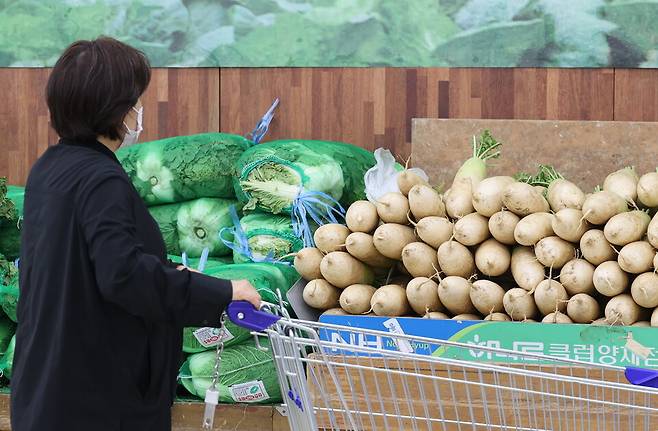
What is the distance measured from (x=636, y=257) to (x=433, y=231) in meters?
0.70

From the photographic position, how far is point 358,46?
502cm

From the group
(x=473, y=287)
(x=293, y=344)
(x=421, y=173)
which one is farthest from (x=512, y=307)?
(x=293, y=344)

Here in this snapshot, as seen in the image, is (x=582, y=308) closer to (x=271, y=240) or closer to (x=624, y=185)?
(x=624, y=185)

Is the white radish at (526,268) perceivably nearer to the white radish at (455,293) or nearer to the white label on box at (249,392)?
the white radish at (455,293)

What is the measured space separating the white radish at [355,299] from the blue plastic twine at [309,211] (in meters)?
0.52

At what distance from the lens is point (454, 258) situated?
374 cm

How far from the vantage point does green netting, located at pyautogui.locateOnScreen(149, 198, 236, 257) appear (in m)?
4.59

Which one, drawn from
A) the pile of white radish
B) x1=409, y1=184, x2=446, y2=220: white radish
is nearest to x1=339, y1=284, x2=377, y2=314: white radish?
the pile of white radish

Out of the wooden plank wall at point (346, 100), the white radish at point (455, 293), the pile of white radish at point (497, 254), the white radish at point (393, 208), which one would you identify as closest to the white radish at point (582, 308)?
the pile of white radish at point (497, 254)

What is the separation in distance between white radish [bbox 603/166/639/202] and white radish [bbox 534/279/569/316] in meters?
0.43

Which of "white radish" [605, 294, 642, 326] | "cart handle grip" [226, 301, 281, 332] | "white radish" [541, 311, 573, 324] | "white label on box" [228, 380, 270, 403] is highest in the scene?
"cart handle grip" [226, 301, 281, 332]

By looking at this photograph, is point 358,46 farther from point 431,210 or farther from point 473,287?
point 473,287

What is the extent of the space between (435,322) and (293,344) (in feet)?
4.02

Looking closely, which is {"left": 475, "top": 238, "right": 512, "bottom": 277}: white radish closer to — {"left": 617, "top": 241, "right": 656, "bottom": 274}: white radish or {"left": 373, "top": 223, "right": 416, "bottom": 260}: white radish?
{"left": 373, "top": 223, "right": 416, "bottom": 260}: white radish
